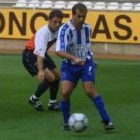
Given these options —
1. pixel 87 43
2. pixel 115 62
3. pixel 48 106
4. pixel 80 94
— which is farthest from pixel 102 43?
pixel 87 43

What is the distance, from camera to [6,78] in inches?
671

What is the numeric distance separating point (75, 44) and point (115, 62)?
41.8ft

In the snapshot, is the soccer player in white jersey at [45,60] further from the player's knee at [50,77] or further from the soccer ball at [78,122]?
the soccer ball at [78,122]

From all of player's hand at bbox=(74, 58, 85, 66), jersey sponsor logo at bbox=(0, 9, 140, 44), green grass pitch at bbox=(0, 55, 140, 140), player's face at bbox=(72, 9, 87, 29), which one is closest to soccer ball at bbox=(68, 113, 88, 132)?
green grass pitch at bbox=(0, 55, 140, 140)

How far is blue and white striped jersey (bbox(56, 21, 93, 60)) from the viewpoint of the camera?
30.9ft

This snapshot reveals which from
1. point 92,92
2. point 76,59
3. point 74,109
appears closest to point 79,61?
point 76,59

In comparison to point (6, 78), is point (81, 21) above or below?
above

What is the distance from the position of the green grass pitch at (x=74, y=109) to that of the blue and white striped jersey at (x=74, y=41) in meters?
1.13

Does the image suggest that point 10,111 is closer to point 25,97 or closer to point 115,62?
point 25,97

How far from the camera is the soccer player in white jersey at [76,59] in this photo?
938 cm

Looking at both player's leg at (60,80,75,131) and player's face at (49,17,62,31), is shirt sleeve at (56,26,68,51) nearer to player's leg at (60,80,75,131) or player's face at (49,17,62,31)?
player's leg at (60,80,75,131)

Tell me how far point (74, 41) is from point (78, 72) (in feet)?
1.45

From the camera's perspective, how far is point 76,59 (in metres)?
9.27

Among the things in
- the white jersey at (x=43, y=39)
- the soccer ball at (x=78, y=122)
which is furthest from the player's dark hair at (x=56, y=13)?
the soccer ball at (x=78, y=122)
